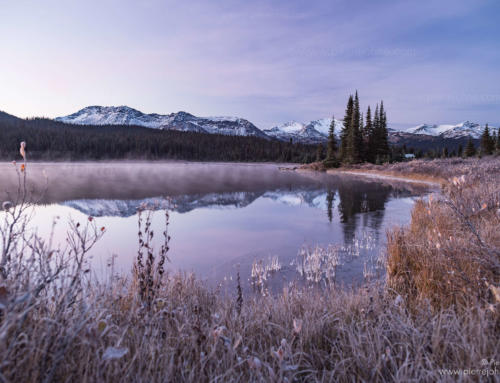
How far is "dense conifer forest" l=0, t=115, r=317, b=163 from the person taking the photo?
3861 inches

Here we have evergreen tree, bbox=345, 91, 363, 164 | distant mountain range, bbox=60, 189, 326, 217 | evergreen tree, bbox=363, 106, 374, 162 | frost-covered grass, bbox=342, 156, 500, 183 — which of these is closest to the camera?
distant mountain range, bbox=60, 189, 326, 217

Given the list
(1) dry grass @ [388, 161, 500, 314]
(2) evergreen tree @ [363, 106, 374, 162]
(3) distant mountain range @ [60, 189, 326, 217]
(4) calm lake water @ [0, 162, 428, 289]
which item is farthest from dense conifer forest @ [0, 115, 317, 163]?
(1) dry grass @ [388, 161, 500, 314]

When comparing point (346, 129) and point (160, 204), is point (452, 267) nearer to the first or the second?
point (160, 204)

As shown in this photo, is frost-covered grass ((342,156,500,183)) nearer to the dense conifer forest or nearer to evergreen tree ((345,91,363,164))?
evergreen tree ((345,91,363,164))

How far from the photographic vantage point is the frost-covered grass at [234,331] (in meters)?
1.79

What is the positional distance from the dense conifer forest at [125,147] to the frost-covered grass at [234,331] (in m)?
85.1

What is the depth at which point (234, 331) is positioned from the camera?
3.01m

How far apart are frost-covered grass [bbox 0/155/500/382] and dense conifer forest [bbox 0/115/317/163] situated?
279ft

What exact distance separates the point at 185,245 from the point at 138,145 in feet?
396

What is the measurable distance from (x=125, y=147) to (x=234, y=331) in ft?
406

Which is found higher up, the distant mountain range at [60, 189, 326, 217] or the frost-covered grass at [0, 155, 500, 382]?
the frost-covered grass at [0, 155, 500, 382]

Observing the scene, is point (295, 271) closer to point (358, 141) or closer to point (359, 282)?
point (359, 282)

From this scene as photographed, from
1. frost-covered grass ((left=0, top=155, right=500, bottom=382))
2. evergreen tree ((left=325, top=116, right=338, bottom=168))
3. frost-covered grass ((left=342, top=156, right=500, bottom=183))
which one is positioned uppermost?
evergreen tree ((left=325, top=116, right=338, bottom=168))

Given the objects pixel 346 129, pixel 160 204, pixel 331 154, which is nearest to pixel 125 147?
pixel 331 154
